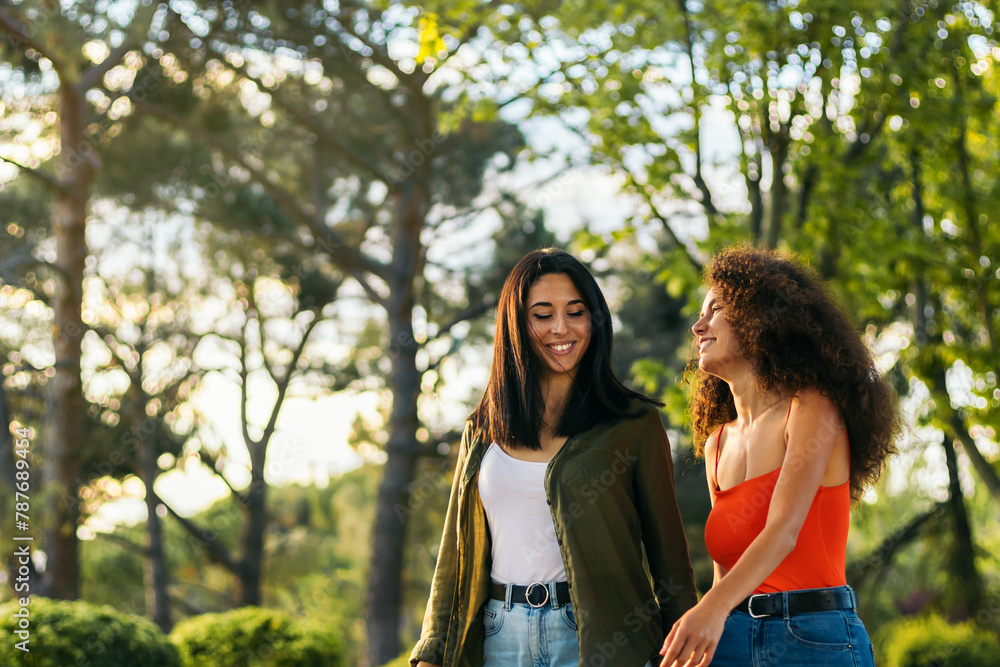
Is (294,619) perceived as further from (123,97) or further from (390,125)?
(390,125)

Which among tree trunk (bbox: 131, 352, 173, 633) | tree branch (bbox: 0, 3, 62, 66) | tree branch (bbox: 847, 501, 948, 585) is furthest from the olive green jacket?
tree trunk (bbox: 131, 352, 173, 633)

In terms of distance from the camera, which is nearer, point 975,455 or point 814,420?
point 814,420

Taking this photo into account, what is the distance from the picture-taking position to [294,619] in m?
8.09

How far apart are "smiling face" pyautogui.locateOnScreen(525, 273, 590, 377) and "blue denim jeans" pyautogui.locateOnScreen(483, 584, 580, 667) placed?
0.64 meters

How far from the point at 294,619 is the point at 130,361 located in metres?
8.63

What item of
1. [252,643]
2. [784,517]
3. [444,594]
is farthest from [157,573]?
[784,517]

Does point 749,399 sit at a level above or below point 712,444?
above

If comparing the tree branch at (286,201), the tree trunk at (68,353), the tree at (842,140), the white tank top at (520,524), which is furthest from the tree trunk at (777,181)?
the tree trunk at (68,353)

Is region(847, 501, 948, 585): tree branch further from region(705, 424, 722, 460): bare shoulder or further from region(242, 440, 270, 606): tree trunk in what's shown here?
region(242, 440, 270, 606): tree trunk

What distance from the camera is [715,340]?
2.49 metres

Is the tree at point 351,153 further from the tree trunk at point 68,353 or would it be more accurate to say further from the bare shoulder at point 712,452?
the bare shoulder at point 712,452

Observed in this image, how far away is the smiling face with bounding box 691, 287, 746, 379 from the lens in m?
2.46

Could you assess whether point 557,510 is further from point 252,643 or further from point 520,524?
point 252,643

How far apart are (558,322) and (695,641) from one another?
0.98 meters
